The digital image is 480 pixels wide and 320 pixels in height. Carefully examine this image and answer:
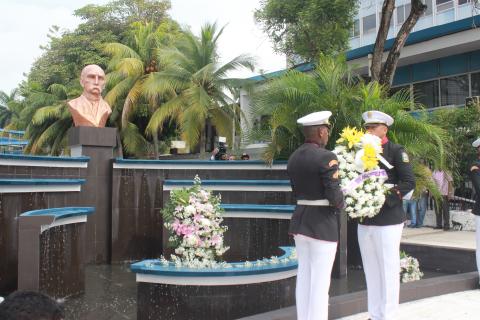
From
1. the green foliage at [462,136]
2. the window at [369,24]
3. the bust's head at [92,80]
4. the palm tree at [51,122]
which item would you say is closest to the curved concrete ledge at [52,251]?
the bust's head at [92,80]

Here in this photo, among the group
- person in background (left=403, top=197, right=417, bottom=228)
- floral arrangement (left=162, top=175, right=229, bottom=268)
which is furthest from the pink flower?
person in background (left=403, top=197, right=417, bottom=228)

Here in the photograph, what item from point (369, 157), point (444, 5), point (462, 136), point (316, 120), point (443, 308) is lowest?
point (443, 308)

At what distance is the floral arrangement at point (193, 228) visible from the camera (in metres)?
5.78

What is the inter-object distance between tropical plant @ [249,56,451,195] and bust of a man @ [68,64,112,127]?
2.97 metres

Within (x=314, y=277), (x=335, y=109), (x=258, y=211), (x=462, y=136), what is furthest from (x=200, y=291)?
(x=462, y=136)

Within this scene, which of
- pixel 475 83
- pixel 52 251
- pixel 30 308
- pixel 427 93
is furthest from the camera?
pixel 427 93

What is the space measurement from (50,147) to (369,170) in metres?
25.2

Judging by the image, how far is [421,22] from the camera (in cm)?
3241

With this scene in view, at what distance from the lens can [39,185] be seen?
26.4 ft

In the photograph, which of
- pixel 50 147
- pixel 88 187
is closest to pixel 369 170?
pixel 88 187

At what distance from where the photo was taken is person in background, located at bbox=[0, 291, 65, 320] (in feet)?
4.58

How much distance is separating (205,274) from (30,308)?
3.98 metres

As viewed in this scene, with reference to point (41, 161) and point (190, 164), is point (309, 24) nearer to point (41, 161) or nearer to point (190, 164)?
point (190, 164)

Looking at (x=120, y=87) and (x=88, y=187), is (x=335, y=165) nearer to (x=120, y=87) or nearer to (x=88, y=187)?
(x=88, y=187)
